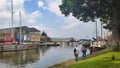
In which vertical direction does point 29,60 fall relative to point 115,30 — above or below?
below

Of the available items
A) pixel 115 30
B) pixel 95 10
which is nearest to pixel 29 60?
pixel 95 10

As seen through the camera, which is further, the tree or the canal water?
the canal water

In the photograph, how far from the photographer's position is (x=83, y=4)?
4281cm

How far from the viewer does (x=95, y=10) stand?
4369cm

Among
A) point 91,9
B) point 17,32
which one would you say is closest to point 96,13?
point 91,9

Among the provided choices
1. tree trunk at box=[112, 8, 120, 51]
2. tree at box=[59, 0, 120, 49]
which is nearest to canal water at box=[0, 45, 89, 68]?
tree at box=[59, 0, 120, 49]

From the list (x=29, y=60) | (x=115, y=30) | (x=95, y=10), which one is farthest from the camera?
(x=29, y=60)

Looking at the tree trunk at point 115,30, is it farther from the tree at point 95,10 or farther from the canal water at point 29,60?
the canal water at point 29,60

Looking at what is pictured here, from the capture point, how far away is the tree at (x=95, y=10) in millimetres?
40719

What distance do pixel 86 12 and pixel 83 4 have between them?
189 cm

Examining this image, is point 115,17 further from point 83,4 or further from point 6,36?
point 6,36

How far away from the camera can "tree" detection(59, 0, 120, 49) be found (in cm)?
4072

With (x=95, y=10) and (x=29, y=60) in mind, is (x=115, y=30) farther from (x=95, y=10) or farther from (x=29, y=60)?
(x=29, y=60)

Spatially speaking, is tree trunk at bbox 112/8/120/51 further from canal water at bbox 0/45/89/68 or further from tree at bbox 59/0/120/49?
canal water at bbox 0/45/89/68
